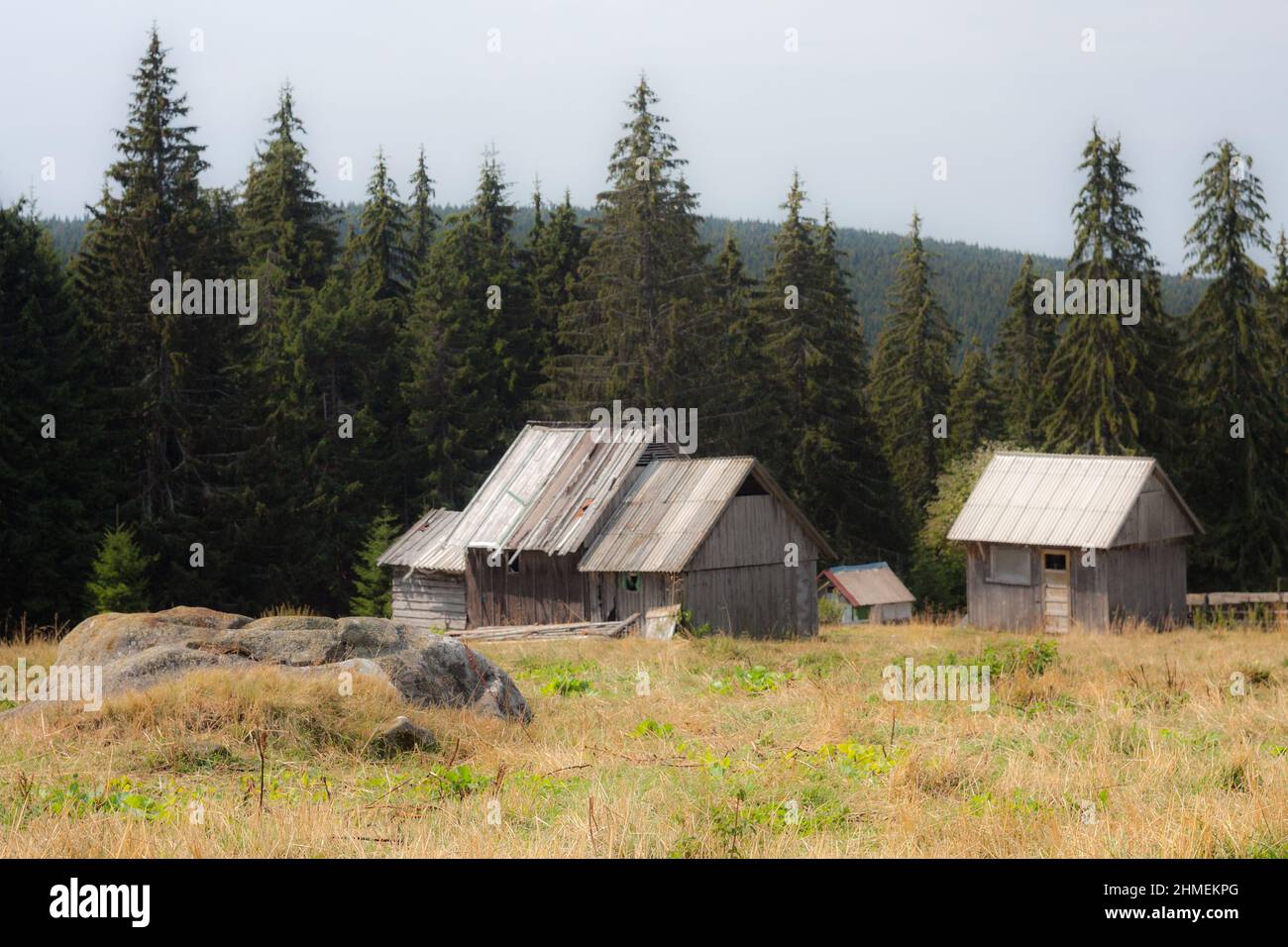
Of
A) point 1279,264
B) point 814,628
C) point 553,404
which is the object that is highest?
point 1279,264

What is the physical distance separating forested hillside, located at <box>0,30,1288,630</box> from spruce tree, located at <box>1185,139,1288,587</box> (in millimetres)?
102

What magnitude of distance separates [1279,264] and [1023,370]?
46.8 ft

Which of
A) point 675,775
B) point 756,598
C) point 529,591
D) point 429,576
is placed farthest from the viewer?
point 429,576

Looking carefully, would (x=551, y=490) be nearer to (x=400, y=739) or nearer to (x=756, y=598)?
(x=756, y=598)

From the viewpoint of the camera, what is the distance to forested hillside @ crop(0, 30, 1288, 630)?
1502 inches

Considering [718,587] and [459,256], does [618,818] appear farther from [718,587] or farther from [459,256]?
[459,256]

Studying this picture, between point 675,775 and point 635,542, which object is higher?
point 635,542

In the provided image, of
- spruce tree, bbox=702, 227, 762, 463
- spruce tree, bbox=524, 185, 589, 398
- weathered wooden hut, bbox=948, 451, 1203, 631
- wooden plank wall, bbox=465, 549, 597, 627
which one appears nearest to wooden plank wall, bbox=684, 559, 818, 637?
wooden plank wall, bbox=465, 549, 597, 627

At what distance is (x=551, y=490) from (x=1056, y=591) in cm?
1377

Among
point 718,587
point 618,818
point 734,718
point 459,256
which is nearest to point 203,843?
point 618,818

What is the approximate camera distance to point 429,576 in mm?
38406

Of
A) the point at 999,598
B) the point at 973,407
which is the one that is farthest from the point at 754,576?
the point at 973,407
